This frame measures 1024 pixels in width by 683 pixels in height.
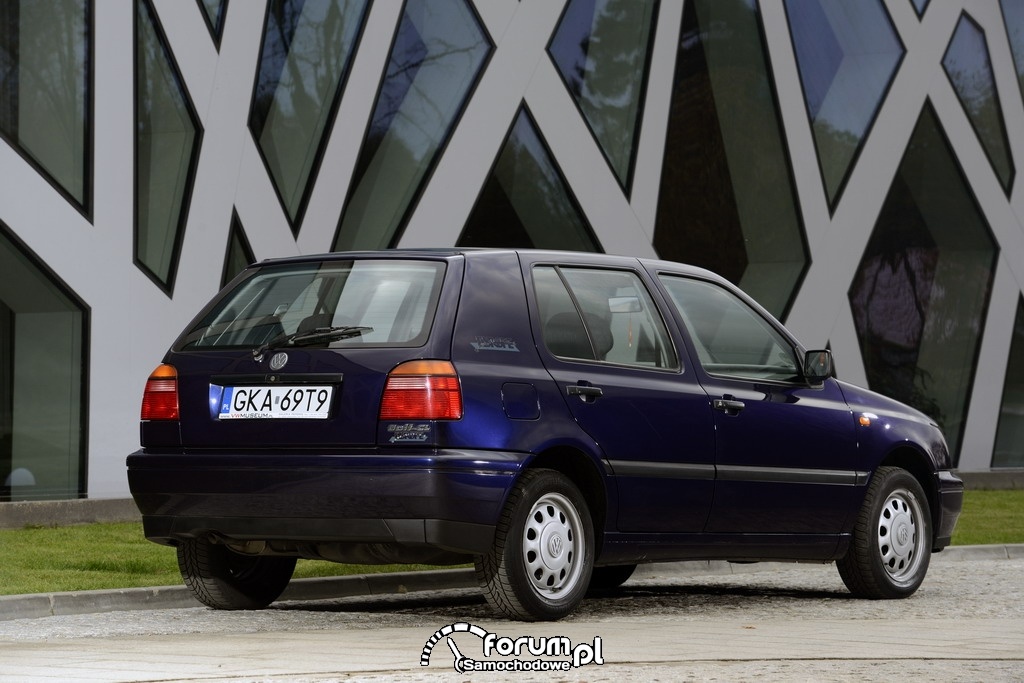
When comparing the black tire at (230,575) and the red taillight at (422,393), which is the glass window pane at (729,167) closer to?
the black tire at (230,575)

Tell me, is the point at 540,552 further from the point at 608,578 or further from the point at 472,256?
the point at 608,578

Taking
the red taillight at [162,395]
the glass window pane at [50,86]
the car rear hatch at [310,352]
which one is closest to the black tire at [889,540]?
the car rear hatch at [310,352]

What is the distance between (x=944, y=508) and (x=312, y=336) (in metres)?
4.15

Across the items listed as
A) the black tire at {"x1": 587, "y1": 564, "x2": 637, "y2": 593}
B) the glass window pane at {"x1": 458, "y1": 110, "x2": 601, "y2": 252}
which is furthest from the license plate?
the glass window pane at {"x1": 458, "y1": 110, "x2": 601, "y2": 252}

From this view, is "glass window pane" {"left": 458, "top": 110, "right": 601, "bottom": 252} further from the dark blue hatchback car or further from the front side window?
the dark blue hatchback car

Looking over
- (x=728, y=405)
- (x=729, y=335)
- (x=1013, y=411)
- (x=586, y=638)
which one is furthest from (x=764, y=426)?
(x=1013, y=411)

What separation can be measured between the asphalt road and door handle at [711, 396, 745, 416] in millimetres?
1009

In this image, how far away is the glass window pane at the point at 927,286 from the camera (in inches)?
874

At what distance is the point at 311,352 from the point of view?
7.13m

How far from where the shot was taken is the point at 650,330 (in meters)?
8.15

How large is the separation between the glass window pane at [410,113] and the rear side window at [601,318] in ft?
28.7

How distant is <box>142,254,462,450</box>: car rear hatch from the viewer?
6.99 metres

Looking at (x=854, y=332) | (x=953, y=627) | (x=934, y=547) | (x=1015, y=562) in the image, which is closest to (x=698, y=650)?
(x=953, y=627)

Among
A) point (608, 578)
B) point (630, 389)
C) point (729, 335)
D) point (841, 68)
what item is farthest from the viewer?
point (841, 68)
